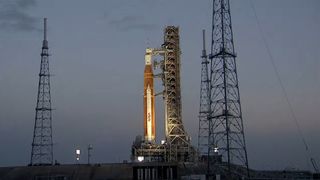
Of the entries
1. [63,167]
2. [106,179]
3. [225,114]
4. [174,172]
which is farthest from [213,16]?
[63,167]

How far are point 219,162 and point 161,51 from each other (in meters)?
26.1

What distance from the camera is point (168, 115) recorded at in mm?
113625

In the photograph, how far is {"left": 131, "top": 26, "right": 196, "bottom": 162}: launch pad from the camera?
367 feet

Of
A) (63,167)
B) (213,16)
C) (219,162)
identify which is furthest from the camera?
(219,162)

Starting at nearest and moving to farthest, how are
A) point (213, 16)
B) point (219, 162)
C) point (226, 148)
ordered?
1. point (226, 148)
2. point (213, 16)
3. point (219, 162)

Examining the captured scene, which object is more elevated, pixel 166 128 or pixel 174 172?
pixel 166 128

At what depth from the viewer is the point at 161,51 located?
116 meters

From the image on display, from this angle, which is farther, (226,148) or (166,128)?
(166,128)

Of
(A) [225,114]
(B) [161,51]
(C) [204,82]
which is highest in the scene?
(B) [161,51]

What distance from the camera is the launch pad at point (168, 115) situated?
111938 millimetres

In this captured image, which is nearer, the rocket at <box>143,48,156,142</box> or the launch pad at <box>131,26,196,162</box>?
the launch pad at <box>131,26,196,162</box>

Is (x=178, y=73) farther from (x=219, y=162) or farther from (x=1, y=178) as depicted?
(x=1, y=178)

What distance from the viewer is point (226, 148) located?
235 feet

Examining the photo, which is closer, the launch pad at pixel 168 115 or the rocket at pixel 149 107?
the launch pad at pixel 168 115
